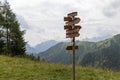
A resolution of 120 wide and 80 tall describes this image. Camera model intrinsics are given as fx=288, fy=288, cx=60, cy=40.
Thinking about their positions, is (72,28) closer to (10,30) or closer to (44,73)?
(44,73)

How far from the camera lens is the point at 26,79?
20562mm

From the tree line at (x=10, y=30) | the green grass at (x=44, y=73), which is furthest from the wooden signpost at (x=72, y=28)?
the tree line at (x=10, y=30)

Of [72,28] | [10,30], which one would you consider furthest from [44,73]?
[10,30]

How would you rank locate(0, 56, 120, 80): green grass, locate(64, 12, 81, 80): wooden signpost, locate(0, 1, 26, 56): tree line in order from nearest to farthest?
locate(64, 12, 81, 80): wooden signpost, locate(0, 56, 120, 80): green grass, locate(0, 1, 26, 56): tree line

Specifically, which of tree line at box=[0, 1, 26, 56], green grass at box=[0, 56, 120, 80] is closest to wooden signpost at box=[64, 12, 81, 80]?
green grass at box=[0, 56, 120, 80]

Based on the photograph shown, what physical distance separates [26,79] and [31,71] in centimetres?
278

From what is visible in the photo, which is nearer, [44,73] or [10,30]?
[44,73]

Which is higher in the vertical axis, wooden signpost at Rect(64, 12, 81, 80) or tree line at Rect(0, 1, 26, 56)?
tree line at Rect(0, 1, 26, 56)

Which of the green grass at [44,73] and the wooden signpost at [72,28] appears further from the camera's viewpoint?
the green grass at [44,73]

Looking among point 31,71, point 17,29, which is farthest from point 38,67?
point 17,29

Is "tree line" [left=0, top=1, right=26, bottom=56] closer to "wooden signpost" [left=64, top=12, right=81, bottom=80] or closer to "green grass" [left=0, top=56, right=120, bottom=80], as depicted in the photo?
"green grass" [left=0, top=56, right=120, bottom=80]

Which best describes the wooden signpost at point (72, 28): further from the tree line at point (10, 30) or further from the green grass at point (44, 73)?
the tree line at point (10, 30)

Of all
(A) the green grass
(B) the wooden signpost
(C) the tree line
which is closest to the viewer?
(B) the wooden signpost

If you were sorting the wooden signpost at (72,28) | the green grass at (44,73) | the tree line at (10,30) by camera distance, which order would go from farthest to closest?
the tree line at (10,30)
the green grass at (44,73)
the wooden signpost at (72,28)
